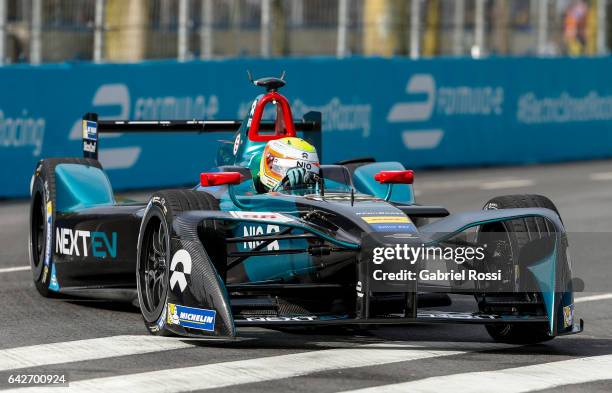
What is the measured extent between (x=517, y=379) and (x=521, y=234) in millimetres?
1229

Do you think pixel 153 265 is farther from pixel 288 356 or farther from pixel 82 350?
pixel 288 356

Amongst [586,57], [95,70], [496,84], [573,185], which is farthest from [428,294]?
[586,57]

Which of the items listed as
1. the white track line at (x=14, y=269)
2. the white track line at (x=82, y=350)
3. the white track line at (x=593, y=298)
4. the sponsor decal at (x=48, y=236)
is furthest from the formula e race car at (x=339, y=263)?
the white track line at (x=14, y=269)

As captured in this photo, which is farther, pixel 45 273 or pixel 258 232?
pixel 45 273

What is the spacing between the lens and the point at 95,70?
60.9 feet

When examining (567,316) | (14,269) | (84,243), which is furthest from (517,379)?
(14,269)

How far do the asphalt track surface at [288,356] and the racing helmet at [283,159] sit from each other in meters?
1.24

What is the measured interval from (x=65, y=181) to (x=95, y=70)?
306 inches

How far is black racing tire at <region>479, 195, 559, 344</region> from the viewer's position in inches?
342

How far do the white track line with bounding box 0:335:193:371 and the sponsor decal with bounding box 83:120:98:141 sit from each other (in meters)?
3.15

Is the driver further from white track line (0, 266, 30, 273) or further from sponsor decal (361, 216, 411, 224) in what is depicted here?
white track line (0, 266, 30, 273)

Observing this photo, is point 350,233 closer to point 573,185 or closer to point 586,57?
point 573,185

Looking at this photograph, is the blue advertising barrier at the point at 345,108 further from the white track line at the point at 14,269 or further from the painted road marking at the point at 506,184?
the white track line at the point at 14,269

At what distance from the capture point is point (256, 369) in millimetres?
7918
